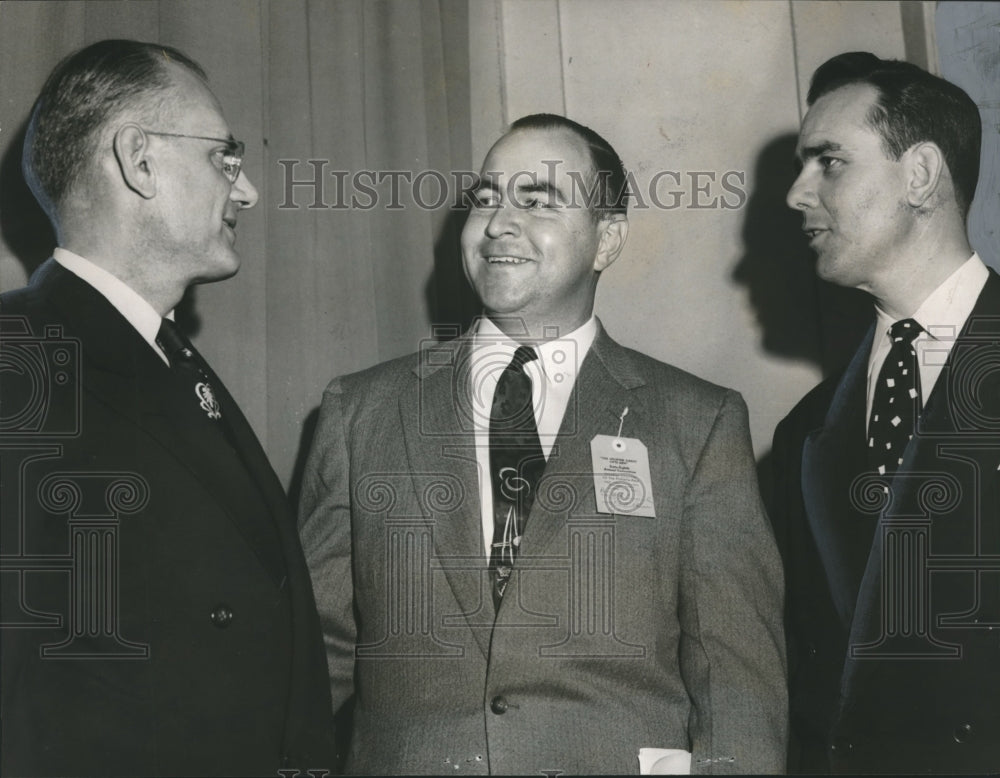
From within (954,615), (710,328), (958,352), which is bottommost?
(954,615)

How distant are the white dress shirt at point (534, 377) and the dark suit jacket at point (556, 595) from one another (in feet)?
0.11

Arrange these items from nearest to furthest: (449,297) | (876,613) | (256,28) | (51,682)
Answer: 1. (51,682)
2. (876,613)
3. (256,28)
4. (449,297)

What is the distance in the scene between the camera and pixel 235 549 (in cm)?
192

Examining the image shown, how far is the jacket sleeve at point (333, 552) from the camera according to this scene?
2258 millimetres

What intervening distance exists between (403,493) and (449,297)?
84 cm

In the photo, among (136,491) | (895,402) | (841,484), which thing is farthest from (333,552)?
(895,402)

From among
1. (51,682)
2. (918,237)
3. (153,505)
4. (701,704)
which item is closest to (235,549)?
(153,505)

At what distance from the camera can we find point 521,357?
235cm

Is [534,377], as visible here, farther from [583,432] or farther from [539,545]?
[539,545]

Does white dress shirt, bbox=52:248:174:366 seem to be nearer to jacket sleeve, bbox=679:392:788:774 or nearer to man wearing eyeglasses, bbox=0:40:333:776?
man wearing eyeglasses, bbox=0:40:333:776

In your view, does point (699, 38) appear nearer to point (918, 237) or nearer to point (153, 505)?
point (918, 237)

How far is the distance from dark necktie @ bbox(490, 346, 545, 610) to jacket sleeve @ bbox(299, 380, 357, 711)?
0.31 metres

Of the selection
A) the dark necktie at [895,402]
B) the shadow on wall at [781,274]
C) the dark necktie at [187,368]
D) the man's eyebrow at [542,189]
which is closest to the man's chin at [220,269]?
the dark necktie at [187,368]

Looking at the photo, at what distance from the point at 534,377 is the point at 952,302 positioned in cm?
88
